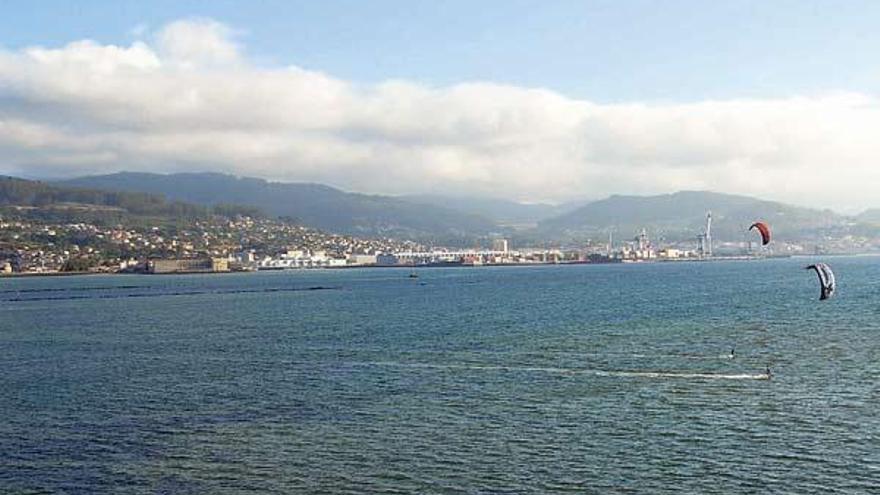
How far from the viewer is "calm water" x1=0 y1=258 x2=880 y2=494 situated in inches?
1081

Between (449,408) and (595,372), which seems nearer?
(449,408)

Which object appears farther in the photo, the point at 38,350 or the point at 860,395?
the point at 38,350

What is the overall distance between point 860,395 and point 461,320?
45355mm

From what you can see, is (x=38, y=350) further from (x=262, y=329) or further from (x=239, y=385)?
(x=239, y=385)

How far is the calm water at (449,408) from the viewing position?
1081 inches

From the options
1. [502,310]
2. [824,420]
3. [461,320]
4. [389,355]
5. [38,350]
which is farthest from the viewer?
[502,310]

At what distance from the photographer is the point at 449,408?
3709cm

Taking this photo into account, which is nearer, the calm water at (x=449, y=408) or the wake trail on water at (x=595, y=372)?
the calm water at (x=449, y=408)

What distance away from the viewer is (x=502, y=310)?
306ft

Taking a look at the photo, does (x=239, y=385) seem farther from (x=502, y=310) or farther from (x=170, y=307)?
(x=170, y=307)

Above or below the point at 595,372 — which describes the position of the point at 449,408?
below

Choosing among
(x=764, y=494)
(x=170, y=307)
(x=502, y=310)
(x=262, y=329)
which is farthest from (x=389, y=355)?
(x=170, y=307)

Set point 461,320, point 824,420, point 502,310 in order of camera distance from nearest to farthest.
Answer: point 824,420 → point 461,320 → point 502,310

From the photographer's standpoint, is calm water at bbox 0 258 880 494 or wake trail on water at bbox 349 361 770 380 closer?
calm water at bbox 0 258 880 494
